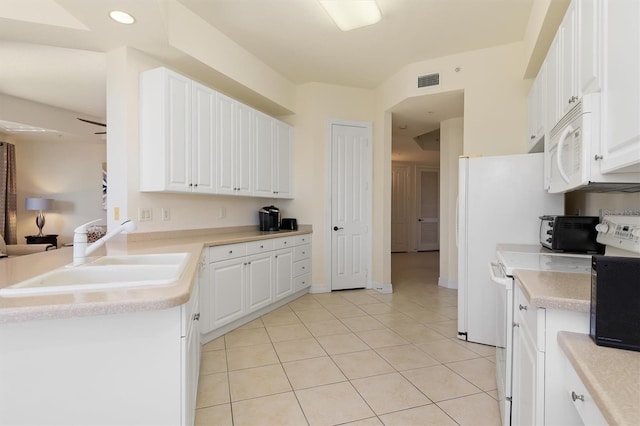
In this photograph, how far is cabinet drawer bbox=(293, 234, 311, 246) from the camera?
4.03m

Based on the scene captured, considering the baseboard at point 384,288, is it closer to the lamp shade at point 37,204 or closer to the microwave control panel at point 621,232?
the microwave control panel at point 621,232

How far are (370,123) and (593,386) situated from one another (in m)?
4.22

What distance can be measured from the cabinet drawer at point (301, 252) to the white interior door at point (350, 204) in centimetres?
36

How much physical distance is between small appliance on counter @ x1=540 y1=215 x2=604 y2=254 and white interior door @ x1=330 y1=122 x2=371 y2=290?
2610 mm

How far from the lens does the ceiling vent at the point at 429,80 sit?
12.2 feet

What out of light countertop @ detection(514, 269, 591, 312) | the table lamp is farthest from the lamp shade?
light countertop @ detection(514, 269, 591, 312)

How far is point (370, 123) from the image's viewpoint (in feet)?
15.0

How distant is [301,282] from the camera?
412cm

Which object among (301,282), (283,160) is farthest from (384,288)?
(283,160)

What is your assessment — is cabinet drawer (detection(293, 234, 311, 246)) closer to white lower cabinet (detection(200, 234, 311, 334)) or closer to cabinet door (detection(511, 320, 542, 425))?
white lower cabinet (detection(200, 234, 311, 334))

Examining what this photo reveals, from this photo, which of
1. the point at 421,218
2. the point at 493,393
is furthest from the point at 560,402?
the point at 421,218

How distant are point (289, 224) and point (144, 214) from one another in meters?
1.92

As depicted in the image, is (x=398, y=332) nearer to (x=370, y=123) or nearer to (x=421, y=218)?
(x=370, y=123)

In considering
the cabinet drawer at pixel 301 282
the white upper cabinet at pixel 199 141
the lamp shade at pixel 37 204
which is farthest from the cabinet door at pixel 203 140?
the lamp shade at pixel 37 204
